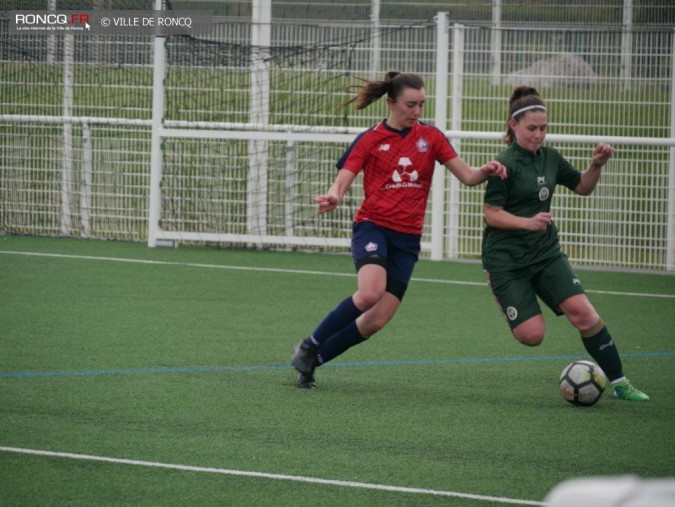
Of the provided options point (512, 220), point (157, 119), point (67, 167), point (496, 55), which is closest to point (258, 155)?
point (157, 119)

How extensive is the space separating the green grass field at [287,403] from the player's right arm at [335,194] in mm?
1069

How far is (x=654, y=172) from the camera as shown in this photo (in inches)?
549

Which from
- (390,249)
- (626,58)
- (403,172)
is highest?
(626,58)

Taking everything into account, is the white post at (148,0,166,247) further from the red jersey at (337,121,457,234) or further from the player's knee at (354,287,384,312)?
the player's knee at (354,287,384,312)

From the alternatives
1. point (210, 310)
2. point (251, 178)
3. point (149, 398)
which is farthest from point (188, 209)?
point (149, 398)

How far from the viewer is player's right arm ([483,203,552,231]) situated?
6613mm

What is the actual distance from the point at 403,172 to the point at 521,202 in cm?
73

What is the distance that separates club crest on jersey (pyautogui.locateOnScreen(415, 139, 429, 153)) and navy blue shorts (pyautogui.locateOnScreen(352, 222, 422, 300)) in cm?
50

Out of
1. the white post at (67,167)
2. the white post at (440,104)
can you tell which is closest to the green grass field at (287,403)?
the white post at (440,104)

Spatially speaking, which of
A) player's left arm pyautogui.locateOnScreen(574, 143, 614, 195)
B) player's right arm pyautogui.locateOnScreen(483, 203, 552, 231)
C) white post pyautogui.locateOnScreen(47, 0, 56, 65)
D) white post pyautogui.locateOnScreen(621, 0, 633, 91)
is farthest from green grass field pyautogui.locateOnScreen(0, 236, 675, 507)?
white post pyautogui.locateOnScreen(47, 0, 56, 65)

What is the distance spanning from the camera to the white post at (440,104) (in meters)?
14.0

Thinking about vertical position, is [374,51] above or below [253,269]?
above

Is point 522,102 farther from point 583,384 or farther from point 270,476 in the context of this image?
point 270,476

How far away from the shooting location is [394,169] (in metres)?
7.14
